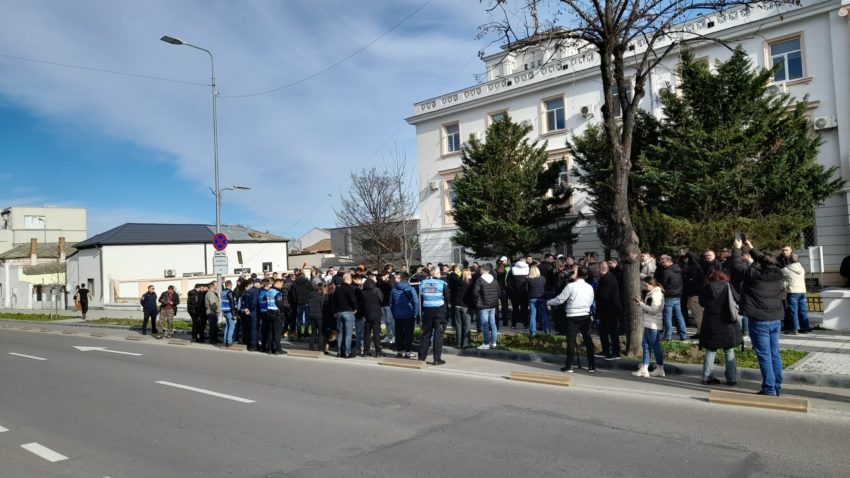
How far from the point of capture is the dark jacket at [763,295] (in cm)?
809

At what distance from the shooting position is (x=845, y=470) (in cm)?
527

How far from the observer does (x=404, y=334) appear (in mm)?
13078

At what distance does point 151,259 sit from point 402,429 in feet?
140

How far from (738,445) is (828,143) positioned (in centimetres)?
2280

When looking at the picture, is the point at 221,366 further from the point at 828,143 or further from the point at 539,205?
the point at 828,143

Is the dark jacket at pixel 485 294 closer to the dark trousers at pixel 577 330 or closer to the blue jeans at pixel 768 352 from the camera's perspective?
the dark trousers at pixel 577 330

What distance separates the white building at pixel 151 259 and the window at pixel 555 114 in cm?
2179

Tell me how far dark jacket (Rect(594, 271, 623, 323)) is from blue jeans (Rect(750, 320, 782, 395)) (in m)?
3.17

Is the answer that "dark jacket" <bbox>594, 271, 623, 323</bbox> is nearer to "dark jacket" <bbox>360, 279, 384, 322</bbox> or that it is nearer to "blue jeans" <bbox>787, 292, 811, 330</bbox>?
"blue jeans" <bbox>787, 292, 811, 330</bbox>

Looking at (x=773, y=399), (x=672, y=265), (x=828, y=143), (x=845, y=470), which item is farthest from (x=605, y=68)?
(x=828, y=143)

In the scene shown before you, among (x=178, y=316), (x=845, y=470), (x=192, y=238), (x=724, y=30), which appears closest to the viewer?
(x=845, y=470)

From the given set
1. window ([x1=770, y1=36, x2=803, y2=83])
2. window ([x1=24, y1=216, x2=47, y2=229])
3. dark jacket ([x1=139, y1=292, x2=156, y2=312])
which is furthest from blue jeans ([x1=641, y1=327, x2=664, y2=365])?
window ([x1=24, y1=216, x2=47, y2=229])

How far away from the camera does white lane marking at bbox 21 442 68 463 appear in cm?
623

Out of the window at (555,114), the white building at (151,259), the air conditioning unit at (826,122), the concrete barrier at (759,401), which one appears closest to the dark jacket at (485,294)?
the concrete barrier at (759,401)
